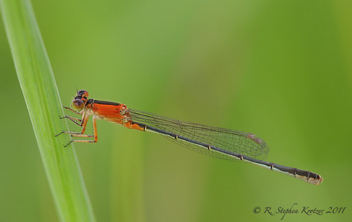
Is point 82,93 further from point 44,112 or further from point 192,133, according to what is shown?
point 192,133

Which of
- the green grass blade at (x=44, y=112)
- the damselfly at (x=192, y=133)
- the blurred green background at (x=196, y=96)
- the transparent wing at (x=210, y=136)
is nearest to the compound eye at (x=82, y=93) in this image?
the damselfly at (x=192, y=133)

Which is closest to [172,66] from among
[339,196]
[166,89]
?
[166,89]

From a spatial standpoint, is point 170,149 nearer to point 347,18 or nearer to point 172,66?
point 172,66

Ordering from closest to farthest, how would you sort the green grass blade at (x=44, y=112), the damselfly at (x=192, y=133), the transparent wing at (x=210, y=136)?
1. the green grass blade at (x=44, y=112)
2. the damselfly at (x=192, y=133)
3. the transparent wing at (x=210, y=136)

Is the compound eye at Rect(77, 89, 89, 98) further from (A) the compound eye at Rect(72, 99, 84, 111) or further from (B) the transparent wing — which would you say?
(B) the transparent wing

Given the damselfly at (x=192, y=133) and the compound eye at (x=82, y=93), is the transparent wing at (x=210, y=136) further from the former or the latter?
the compound eye at (x=82, y=93)

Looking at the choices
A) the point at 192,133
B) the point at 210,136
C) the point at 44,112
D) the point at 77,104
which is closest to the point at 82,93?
the point at 77,104
